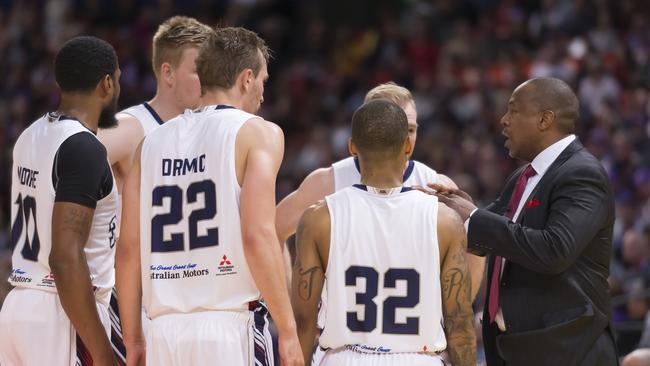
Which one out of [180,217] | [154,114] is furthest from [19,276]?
[154,114]

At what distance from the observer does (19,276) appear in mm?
5070

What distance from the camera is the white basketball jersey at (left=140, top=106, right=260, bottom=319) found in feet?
15.4

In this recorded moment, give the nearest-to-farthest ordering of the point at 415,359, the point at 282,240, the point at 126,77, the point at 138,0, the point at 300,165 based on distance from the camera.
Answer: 1. the point at 415,359
2. the point at 282,240
3. the point at 300,165
4. the point at 126,77
5. the point at 138,0

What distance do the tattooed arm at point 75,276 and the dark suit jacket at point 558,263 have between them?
1830mm

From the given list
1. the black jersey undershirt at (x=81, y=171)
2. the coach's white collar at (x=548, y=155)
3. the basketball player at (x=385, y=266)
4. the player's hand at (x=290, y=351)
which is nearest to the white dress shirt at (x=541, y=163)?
the coach's white collar at (x=548, y=155)

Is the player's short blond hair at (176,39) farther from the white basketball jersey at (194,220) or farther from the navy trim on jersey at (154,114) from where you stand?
the white basketball jersey at (194,220)

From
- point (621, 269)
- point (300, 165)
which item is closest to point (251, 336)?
point (621, 269)

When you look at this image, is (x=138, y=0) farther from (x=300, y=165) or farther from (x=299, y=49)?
(x=300, y=165)

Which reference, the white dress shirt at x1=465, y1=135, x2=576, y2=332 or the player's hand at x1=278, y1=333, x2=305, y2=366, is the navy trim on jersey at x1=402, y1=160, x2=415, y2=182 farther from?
the player's hand at x1=278, y1=333, x2=305, y2=366

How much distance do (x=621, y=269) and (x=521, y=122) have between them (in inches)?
232

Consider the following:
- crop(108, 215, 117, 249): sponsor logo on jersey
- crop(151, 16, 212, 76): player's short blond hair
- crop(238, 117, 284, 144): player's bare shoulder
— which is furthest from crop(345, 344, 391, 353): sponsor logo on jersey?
crop(151, 16, 212, 76): player's short blond hair

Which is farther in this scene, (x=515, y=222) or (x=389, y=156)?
(x=515, y=222)

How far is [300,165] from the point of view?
15.4m

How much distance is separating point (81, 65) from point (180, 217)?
0.99 meters
